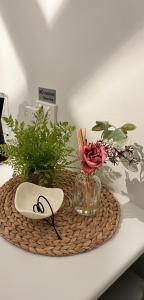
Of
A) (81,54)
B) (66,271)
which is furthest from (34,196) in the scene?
(81,54)

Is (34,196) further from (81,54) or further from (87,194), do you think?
(81,54)

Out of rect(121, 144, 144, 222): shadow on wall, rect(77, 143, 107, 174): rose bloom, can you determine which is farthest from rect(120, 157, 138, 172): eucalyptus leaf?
rect(77, 143, 107, 174): rose bloom

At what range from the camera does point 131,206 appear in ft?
2.53

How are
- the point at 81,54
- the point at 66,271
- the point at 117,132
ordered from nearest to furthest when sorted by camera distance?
1. the point at 66,271
2. the point at 117,132
3. the point at 81,54

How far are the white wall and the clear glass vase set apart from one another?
0.12m

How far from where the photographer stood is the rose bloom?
0.62 meters

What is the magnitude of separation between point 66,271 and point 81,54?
1.93 feet

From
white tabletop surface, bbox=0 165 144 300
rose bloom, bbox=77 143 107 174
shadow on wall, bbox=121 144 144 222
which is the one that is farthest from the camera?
shadow on wall, bbox=121 144 144 222

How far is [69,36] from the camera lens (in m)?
0.80

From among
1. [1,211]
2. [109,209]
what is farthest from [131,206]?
[1,211]

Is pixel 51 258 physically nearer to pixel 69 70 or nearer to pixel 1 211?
pixel 1 211

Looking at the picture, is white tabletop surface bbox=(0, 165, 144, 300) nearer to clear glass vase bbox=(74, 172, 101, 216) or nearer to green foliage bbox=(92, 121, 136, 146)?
clear glass vase bbox=(74, 172, 101, 216)

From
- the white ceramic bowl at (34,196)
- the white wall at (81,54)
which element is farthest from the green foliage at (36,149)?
the white wall at (81,54)

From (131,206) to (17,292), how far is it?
397 mm
